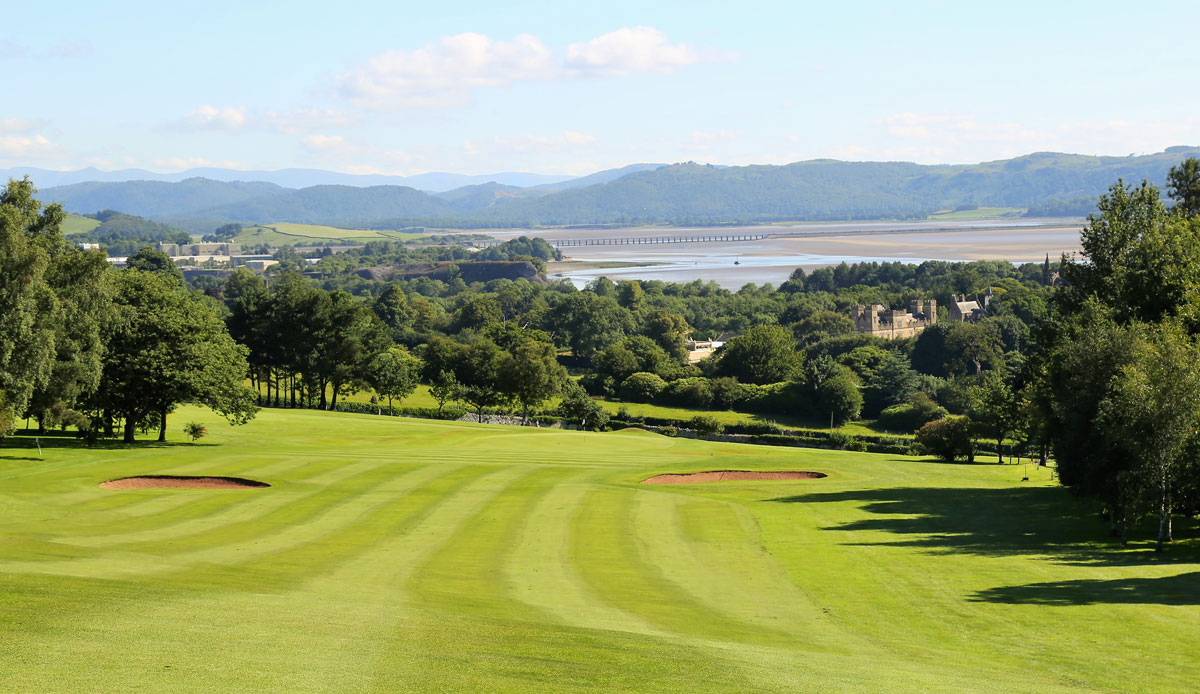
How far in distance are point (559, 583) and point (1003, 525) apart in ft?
57.6

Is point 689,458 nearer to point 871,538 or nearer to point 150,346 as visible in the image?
point 871,538

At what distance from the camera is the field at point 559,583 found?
15711mm

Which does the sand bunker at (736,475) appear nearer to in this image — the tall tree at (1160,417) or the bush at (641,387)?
the tall tree at (1160,417)

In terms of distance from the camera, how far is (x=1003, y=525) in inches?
1337

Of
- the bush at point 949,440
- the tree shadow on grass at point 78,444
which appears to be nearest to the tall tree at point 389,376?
the tree shadow on grass at point 78,444

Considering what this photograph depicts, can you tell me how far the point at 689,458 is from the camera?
171 ft

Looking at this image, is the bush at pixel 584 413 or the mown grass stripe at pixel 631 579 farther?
the bush at pixel 584 413

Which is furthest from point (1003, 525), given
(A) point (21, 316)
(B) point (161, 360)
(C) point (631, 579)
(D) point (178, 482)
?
(B) point (161, 360)

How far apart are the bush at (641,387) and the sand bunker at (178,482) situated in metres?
84.3

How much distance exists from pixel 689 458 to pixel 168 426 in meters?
32.9

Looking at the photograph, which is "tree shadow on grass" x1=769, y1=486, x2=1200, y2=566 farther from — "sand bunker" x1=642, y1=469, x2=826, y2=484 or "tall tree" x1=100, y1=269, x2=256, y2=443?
"tall tree" x1=100, y1=269, x2=256, y2=443

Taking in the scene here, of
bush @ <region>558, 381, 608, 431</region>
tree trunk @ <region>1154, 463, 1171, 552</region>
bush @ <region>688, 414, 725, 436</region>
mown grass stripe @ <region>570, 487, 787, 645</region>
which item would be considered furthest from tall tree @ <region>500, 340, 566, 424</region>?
tree trunk @ <region>1154, 463, 1171, 552</region>

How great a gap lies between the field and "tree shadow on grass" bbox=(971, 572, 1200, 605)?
102mm

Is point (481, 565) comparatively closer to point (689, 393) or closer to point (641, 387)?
point (689, 393)
